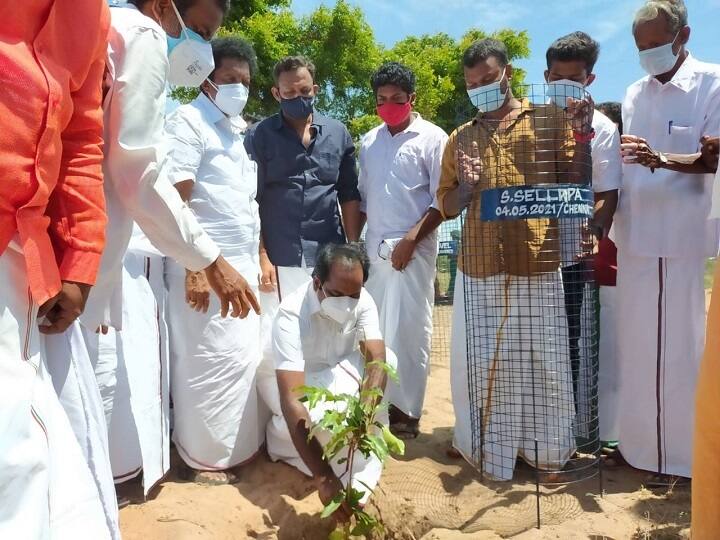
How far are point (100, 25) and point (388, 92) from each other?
2.85 m

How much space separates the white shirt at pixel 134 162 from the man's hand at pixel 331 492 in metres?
1.31

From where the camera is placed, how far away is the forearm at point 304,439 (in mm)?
2902

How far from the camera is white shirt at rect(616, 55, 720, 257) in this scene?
3.24 m

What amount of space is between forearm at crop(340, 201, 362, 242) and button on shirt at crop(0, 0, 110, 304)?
283cm

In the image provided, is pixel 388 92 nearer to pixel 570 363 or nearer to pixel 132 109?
pixel 570 363

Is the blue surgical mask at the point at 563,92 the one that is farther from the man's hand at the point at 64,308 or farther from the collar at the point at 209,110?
the man's hand at the point at 64,308

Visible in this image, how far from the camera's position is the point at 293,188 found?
156 inches

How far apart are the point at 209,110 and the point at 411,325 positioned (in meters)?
1.82

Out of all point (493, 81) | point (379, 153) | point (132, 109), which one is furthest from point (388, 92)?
point (132, 109)

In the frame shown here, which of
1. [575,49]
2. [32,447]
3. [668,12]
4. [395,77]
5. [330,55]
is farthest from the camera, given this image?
[330,55]

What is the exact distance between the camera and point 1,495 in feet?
4.13

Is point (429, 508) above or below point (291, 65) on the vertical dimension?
below

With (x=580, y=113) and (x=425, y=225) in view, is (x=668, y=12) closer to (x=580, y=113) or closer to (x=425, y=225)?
(x=580, y=113)

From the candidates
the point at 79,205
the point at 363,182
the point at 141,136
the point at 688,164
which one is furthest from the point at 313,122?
the point at 79,205
